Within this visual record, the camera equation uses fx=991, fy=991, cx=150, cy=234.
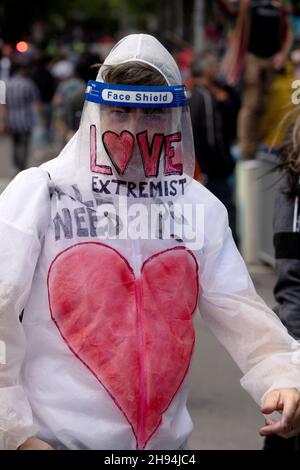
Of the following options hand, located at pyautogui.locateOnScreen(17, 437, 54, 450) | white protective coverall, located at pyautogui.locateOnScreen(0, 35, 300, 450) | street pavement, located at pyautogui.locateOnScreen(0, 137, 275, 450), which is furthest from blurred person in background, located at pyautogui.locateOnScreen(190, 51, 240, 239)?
hand, located at pyautogui.locateOnScreen(17, 437, 54, 450)

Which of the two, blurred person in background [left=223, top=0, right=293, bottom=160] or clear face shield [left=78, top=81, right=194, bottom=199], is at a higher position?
clear face shield [left=78, top=81, right=194, bottom=199]

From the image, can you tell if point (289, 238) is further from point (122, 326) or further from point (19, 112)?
point (19, 112)

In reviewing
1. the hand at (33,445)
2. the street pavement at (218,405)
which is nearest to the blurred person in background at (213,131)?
the street pavement at (218,405)

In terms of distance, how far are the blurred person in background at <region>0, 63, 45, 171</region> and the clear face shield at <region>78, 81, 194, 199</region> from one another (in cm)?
1268

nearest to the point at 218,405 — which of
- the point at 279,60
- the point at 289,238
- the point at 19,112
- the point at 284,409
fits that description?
the point at 289,238

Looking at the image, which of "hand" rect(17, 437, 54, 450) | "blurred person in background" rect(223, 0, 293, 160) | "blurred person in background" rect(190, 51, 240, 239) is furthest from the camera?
"blurred person in background" rect(223, 0, 293, 160)

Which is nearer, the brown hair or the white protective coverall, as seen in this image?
the white protective coverall

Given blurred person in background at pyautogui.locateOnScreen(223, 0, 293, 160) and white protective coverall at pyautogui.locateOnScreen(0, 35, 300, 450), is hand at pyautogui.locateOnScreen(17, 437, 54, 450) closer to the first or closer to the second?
white protective coverall at pyautogui.locateOnScreen(0, 35, 300, 450)

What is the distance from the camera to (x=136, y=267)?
96.0 inches

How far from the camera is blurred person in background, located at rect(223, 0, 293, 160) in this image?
11172mm

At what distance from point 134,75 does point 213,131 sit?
569 centimetres

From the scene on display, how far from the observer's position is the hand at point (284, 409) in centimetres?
239

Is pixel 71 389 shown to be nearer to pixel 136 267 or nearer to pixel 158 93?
pixel 136 267
